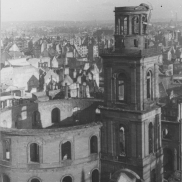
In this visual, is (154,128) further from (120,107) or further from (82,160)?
(82,160)

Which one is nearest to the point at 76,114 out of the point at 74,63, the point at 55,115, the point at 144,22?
the point at 55,115

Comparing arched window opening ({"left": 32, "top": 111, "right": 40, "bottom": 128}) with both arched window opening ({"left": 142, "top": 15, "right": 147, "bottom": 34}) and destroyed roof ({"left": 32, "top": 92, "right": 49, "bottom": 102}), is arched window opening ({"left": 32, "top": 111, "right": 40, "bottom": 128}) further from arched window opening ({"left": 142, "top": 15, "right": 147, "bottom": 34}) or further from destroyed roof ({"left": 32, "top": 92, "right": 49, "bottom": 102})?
destroyed roof ({"left": 32, "top": 92, "right": 49, "bottom": 102})

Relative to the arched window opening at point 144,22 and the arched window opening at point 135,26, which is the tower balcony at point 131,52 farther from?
the arched window opening at point 144,22

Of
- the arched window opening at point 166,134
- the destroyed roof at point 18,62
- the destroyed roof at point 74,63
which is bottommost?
the arched window opening at point 166,134

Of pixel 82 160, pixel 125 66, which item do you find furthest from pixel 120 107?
pixel 82 160

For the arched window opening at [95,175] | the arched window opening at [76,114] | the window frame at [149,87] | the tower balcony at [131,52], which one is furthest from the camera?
the arched window opening at [76,114]

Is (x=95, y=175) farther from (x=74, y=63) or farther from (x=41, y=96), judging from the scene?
(x=74, y=63)

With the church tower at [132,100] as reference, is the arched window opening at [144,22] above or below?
above

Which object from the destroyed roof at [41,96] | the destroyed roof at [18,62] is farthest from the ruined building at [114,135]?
the destroyed roof at [18,62]
